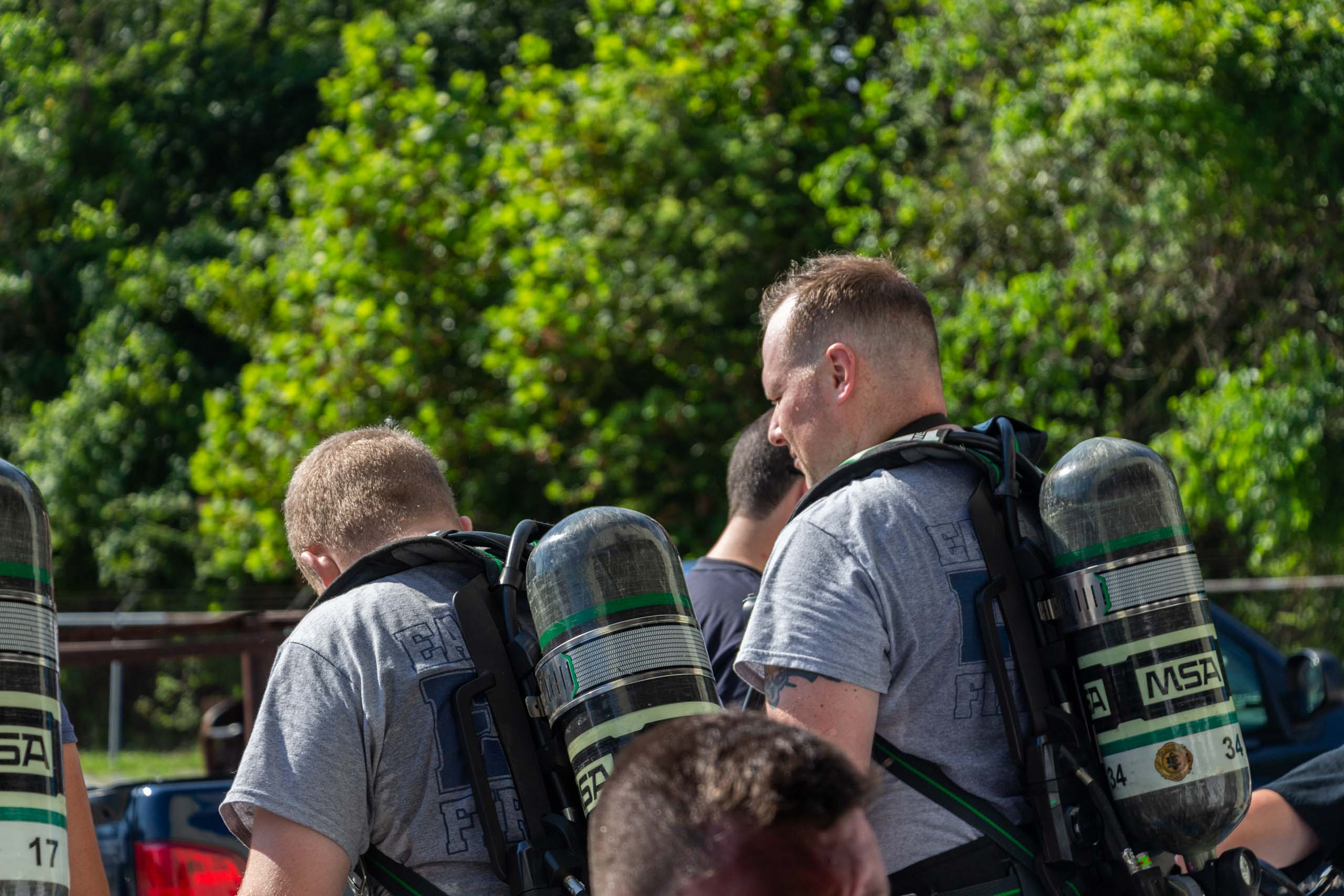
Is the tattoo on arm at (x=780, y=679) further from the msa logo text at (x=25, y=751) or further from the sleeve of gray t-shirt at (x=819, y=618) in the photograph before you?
the msa logo text at (x=25, y=751)

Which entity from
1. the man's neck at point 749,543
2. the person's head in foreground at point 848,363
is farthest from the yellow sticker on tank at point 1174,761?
the man's neck at point 749,543

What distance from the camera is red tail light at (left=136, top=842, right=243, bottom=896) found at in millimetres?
3629

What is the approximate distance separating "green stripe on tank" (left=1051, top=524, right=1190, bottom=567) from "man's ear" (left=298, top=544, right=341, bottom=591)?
1312 mm

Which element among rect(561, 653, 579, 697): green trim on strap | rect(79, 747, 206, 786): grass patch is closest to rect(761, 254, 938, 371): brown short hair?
rect(561, 653, 579, 697): green trim on strap

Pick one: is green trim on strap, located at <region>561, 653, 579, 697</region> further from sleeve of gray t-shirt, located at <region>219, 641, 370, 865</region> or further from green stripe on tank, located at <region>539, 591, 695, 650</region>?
sleeve of gray t-shirt, located at <region>219, 641, 370, 865</region>

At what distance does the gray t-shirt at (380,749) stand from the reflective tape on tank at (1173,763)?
3.19 ft

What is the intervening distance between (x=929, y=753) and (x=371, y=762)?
89 cm

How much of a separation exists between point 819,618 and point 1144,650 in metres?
0.54

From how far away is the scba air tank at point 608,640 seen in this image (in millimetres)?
2211

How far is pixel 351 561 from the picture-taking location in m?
2.58

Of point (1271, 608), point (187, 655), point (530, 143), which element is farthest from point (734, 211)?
point (187, 655)

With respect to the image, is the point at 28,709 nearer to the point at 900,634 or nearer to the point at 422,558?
the point at 422,558

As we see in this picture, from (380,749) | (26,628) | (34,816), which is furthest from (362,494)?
(34,816)

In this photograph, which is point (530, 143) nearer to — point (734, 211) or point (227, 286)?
point (734, 211)
